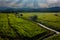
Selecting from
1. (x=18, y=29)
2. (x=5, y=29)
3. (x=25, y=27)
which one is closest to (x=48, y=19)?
(x=25, y=27)

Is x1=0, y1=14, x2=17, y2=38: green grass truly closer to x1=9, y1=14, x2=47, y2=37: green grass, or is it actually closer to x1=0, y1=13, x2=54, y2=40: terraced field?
x1=0, y1=13, x2=54, y2=40: terraced field

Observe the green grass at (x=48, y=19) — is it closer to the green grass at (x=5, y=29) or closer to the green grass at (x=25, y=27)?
the green grass at (x=25, y=27)

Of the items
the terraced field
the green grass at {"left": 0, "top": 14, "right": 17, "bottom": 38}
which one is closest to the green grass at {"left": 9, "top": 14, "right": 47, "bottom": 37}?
the terraced field

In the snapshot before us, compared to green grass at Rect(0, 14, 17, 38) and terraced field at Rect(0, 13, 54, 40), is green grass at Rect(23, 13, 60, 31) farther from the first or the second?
green grass at Rect(0, 14, 17, 38)

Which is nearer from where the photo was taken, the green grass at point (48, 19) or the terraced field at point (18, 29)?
the terraced field at point (18, 29)

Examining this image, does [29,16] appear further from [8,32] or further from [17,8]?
[8,32]

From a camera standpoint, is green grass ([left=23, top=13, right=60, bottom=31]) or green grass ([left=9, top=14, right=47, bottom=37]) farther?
green grass ([left=23, top=13, right=60, bottom=31])

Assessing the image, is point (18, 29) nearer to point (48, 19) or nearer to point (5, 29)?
point (5, 29)

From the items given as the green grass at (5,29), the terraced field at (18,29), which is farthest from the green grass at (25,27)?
the green grass at (5,29)

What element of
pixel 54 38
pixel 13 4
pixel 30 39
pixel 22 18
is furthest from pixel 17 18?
pixel 54 38
